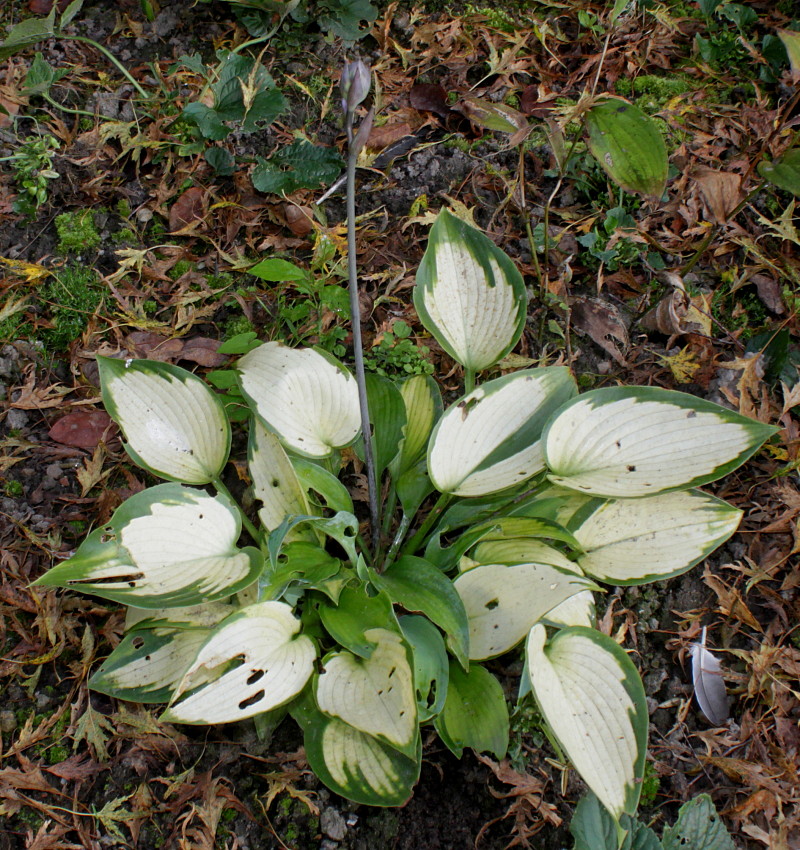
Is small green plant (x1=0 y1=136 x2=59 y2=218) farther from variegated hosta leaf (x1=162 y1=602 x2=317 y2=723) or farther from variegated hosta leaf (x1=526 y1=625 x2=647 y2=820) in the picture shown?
variegated hosta leaf (x1=526 y1=625 x2=647 y2=820)

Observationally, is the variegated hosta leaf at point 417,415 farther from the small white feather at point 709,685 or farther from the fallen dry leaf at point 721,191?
the fallen dry leaf at point 721,191

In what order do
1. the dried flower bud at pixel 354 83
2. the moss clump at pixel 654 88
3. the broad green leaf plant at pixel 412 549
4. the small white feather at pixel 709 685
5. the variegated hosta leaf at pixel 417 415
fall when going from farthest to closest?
the moss clump at pixel 654 88, the variegated hosta leaf at pixel 417 415, the small white feather at pixel 709 685, the broad green leaf plant at pixel 412 549, the dried flower bud at pixel 354 83

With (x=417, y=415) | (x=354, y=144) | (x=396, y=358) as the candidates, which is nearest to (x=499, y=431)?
(x=417, y=415)

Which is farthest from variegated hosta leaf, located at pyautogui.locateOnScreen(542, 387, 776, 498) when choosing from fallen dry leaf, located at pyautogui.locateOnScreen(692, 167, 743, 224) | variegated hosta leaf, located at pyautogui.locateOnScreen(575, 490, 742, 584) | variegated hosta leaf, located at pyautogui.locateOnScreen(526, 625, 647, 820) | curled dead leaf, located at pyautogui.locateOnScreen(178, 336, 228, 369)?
curled dead leaf, located at pyautogui.locateOnScreen(178, 336, 228, 369)

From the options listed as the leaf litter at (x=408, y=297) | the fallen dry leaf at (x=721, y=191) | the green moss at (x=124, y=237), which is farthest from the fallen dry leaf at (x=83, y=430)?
the fallen dry leaf at (x=721, y=191)

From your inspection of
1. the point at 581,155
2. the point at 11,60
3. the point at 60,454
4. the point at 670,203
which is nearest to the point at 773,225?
the point at 670,203
